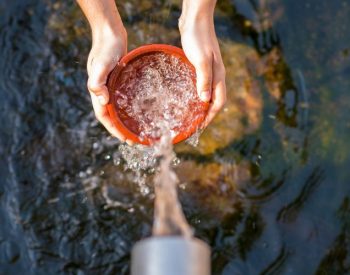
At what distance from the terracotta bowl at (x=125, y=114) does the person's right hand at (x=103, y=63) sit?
1.1 inches

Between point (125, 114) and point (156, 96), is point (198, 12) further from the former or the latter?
point (125, 114)

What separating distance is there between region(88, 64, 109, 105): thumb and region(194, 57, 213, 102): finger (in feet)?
1.09

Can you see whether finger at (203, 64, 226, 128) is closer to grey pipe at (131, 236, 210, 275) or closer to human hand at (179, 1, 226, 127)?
human hand at (179, 1, 226, 127)

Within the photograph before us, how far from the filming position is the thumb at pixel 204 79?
1818 mm

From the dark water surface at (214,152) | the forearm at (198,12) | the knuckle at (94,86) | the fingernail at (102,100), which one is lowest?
the dark water surface at (214,152)

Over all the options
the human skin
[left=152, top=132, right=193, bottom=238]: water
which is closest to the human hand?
the human skin

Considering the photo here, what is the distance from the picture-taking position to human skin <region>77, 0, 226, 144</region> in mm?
1819

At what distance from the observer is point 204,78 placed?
1817 millimetres

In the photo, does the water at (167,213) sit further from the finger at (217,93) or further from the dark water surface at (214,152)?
the dark water surface at (214,152)

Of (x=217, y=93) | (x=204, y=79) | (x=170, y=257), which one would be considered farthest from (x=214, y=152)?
(x=170, y=257)

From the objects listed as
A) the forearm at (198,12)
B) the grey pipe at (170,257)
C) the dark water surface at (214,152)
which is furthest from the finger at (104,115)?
the grey pipe at (170,257)

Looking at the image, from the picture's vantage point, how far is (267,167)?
2504 mm

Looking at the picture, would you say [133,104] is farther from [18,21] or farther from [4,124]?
[18,21]

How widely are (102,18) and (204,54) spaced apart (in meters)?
0.41
